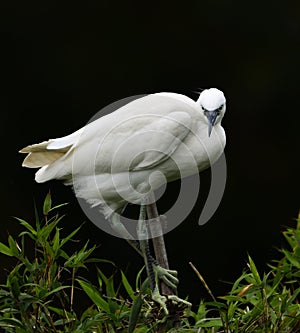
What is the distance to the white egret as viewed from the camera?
1.97 m

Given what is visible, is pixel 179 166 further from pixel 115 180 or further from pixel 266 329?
pixel 266 329

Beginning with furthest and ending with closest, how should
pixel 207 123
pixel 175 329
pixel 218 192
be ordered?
pixel 218 192 → pixel 207 123 → pixel 175 329

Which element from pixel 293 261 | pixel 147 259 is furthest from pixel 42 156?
pixel 293 261

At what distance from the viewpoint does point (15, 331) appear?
6.16 ft

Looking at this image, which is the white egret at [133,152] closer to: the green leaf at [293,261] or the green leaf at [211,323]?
the green leaf at [211,323]

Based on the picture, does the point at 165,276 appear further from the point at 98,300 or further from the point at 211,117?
the point at 211,117

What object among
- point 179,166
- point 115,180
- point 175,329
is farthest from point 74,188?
point 175,329

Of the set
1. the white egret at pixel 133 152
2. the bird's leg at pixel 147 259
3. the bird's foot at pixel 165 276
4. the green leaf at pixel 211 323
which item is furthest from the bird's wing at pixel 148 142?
the green leaf at pixel 211 323

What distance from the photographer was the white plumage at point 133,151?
1970 millimetres

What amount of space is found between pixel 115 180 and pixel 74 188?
10cm

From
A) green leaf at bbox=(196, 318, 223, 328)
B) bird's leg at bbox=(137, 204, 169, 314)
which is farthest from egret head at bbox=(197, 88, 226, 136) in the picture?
green leaf at bbox=(196, 318, 223, 328)

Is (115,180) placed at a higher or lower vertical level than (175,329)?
higher

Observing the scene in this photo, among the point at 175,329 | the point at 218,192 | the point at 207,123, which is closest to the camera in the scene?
the point at 175,329

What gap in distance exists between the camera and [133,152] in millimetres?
2018
